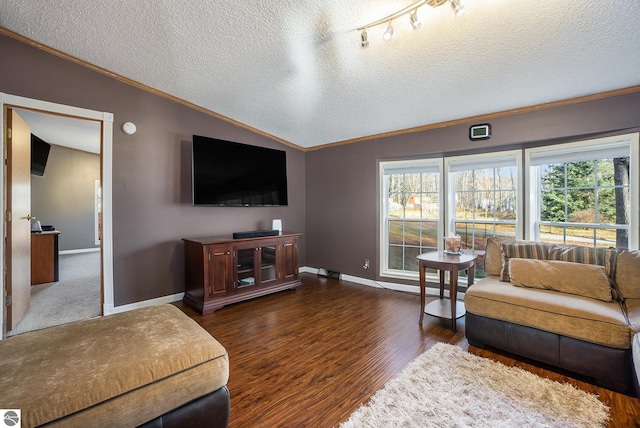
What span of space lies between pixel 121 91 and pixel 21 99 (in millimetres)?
839

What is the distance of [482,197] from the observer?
3564 mm

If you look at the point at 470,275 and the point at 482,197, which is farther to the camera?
the point at 482,197

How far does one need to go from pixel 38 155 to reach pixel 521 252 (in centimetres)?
827

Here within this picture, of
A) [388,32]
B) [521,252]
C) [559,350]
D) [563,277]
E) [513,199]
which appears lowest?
[559,350]

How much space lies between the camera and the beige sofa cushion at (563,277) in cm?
222

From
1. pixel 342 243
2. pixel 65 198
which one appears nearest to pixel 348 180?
pixel 342 243

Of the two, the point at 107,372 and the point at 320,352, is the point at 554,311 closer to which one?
the point at 320,352

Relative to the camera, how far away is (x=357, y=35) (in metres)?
2.20

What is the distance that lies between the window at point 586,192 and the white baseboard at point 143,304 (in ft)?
14.3

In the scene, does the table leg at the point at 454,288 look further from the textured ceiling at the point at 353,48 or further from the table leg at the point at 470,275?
the textured ceiling at the point at 353,48

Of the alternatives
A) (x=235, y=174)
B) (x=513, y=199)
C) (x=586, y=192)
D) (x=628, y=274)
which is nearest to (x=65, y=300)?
(x=235, y=174)

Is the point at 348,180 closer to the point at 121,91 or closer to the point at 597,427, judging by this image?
the point at 121,91


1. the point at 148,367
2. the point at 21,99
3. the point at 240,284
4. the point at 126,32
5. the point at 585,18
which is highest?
the point at 126,32

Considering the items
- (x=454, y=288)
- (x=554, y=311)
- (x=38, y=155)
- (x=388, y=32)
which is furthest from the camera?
(x=38, y=155)
